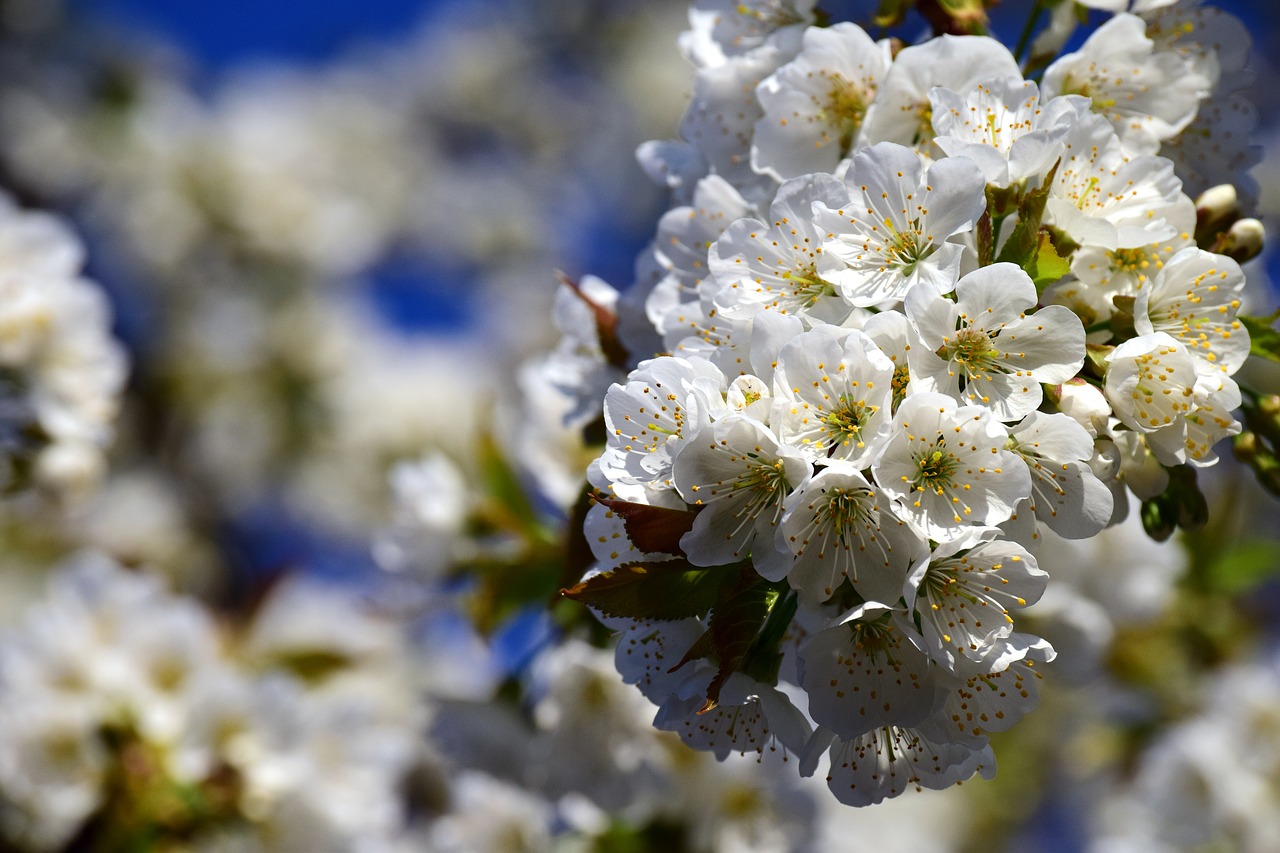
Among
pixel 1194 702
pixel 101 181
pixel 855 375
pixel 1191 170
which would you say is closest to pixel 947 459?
pixel 855 375

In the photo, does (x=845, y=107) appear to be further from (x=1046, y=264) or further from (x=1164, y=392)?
(x=1164, y=392)

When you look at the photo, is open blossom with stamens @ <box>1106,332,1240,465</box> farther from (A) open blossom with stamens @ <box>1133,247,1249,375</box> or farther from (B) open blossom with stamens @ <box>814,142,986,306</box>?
(B) open blossom with stamens @ <box>814,142,986,306</box>

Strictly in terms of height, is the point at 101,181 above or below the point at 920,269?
below

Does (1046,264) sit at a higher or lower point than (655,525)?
higher

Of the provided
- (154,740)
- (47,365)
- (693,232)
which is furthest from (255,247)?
(693,232)

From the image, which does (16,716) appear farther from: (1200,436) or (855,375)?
(1200,436)

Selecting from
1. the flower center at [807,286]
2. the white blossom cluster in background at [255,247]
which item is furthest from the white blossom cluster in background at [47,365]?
the white blossom cluster in background at [255,247]
